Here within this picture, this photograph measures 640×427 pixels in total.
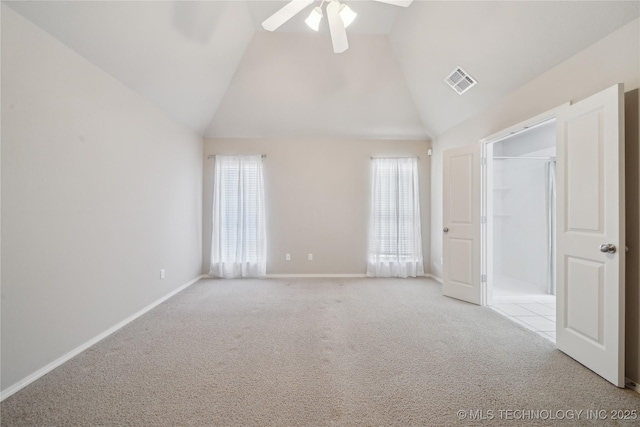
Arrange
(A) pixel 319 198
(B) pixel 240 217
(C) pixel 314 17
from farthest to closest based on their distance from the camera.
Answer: (A) pixel 319 198
(B) pixel 240 217
(C) pixel 314 17

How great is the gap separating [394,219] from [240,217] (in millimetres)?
2768

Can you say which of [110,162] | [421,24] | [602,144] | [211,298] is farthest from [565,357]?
[110,162]

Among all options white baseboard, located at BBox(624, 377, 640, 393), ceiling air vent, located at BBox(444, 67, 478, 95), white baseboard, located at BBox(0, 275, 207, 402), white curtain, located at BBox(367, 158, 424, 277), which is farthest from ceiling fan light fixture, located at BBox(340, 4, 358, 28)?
white baseboard, located at BBox(0, 275, 207, 402)

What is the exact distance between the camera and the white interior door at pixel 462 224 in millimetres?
3287

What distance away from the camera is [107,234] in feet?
8.09

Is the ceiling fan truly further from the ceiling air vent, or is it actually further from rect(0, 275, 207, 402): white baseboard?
rect(0, 275, 207, 402): white baseboard

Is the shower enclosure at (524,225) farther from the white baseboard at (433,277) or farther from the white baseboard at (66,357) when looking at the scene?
the white baseboard at (66,357)

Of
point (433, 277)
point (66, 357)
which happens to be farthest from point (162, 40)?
point (433, 277)

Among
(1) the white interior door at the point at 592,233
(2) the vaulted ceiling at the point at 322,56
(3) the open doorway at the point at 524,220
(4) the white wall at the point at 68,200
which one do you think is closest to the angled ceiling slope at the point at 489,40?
(2) the vaulted ceiling at the point at 322,56

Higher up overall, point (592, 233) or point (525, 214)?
point (525, 214)

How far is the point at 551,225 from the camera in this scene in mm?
3914

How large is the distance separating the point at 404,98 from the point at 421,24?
4.13 feet

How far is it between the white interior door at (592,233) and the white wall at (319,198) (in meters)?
2.62

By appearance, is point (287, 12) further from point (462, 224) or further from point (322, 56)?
point (462, 224)
